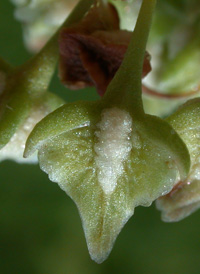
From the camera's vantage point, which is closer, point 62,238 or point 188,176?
point 188,176

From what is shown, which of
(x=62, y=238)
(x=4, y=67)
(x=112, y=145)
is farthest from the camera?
(x=62, y=238)

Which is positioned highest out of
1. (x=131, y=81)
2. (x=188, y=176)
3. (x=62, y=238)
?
(x=131, y=81)

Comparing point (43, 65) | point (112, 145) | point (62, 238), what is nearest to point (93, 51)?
point (43, 65)

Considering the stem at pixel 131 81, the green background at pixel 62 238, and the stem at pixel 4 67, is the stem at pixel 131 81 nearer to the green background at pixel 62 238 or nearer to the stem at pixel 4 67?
the stem at pixel 4 67

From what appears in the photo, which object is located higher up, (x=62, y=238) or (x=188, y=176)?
(x=188, y=176)

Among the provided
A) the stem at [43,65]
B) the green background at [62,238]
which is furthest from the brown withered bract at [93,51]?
the green background at [62,238]

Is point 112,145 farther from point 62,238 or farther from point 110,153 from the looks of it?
point 62,238

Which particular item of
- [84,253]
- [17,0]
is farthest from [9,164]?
[17,0]
